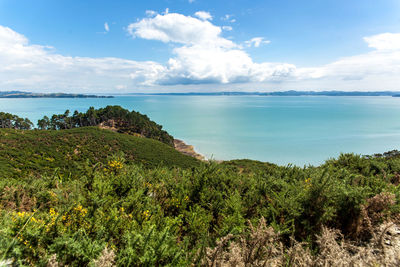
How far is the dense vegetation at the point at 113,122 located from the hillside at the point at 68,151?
17.1m

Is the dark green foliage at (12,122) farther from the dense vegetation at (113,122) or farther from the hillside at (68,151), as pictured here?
the hillside at (68,151)

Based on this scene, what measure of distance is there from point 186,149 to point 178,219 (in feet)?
225

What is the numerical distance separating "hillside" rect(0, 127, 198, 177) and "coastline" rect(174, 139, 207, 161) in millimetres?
10053

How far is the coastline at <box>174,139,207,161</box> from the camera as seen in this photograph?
65.7 meters

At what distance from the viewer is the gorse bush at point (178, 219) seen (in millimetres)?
3125

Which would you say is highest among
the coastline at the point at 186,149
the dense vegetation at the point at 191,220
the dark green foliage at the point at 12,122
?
the dense vegetation at the point at 191,220

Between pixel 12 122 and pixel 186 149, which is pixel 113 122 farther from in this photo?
pixel 12 122

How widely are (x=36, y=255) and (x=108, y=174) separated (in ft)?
15.1

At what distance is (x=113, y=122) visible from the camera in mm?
85125

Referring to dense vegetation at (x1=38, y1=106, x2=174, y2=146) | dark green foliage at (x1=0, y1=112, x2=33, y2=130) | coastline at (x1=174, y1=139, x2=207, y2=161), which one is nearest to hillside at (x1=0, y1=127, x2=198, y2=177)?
coastline at (x1=174, y1=139, x2=207, y2=161)

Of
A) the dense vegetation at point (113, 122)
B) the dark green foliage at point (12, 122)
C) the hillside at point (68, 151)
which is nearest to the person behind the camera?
the hillside at point (68, 151)

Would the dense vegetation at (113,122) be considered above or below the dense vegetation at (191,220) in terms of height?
below

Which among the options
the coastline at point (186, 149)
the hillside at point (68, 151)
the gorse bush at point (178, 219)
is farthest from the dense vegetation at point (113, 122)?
the gorse bush at point (178, 219)

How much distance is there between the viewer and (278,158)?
62594mm
